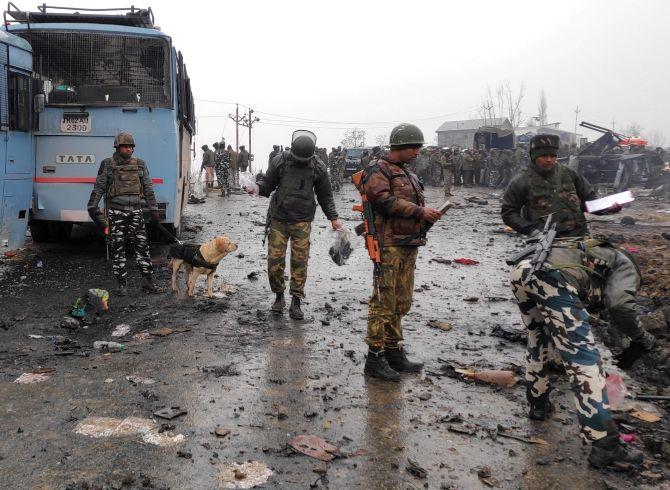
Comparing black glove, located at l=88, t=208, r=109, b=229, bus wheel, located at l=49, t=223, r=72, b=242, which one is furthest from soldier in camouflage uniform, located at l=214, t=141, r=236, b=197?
black glove, located at l=88, t=208, r=109, b=229

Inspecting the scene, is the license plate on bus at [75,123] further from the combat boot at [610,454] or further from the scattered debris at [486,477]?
the combat boot at [610,454]

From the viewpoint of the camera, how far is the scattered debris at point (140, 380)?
419 cm

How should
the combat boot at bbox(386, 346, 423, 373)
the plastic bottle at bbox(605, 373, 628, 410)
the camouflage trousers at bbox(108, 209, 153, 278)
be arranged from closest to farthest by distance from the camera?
the plastic bottle at bbox(605, 373, 628, 410) → the combat boot at bbox(386, 346, 423, 373) → the camouflage trousers at bbox(108, 209, 153, 278)

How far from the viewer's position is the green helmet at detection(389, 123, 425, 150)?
4320 mm

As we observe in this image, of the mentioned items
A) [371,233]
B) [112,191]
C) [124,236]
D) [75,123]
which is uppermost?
[75,123]

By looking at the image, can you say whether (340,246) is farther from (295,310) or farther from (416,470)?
(416,470)

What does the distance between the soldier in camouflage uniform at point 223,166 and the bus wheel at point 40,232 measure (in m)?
11.0

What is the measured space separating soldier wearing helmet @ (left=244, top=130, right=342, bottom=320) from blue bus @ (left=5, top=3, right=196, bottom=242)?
277 centimetres

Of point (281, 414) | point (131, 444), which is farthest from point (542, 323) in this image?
point (131, 444)

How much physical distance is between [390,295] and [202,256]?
9.43ft

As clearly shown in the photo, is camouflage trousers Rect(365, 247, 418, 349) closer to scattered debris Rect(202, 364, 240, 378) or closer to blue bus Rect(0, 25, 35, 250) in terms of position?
scattered debris Rect(202, 364, 240, 378)

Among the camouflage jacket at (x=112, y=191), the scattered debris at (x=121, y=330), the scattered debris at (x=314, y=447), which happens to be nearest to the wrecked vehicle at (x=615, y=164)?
the camouflage jacket at (x=112, y=191)

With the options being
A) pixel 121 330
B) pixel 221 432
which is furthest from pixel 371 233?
pixel 121 330

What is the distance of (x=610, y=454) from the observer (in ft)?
10.3
